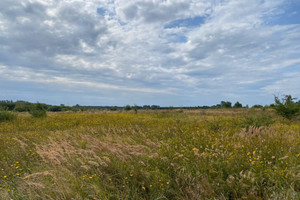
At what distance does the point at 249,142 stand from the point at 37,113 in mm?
18995

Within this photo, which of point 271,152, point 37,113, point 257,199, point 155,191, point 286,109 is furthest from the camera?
point 37,113

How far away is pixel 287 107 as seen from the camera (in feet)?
42.7

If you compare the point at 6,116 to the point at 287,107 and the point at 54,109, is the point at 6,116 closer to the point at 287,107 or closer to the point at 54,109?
the point at 287,107

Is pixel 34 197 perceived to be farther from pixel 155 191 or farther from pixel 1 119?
pixel 1 119

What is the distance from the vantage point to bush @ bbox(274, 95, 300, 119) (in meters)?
12.8

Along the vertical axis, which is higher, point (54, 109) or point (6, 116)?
→ point (6, 116)

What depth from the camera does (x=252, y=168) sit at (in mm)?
3293

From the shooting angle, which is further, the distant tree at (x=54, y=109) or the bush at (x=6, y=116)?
the distant tree at (x=54, y=109)

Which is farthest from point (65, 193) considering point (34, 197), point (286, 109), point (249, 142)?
point (286, 109)

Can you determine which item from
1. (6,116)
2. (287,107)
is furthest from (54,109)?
(287,107)

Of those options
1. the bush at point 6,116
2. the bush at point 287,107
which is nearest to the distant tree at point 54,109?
the bush at point 6,116

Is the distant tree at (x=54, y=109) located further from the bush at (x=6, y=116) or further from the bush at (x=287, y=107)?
the bush at (x=287, y=107)

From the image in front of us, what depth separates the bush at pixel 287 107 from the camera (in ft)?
41.8

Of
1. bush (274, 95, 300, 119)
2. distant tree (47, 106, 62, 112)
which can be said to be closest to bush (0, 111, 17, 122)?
bush (274, 95, 300, 119)
